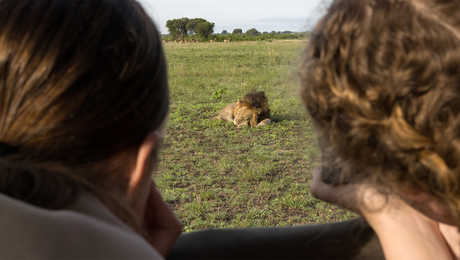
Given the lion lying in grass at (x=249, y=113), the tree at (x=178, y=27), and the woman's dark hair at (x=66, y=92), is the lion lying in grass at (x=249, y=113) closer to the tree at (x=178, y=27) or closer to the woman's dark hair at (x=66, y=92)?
the woman's dark hair at (x=66, y=92)

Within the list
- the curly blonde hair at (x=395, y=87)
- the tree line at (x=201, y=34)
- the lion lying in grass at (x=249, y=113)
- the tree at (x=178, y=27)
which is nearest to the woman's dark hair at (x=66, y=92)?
the curly blonde hair at (x=395, y=87)

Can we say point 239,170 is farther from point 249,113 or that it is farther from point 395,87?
point 395,87

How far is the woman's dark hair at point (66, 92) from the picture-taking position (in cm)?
62

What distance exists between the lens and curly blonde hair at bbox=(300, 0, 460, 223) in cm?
64

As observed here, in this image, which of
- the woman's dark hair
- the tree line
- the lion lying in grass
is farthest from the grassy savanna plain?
the tree line

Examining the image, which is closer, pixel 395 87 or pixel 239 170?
pixel 395 87

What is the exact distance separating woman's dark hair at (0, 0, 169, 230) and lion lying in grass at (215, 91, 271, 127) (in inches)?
185

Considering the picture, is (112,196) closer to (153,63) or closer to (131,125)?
(131,125)

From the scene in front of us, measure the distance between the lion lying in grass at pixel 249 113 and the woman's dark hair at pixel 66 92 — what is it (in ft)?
15.4

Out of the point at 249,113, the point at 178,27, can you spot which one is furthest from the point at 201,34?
the point at 249,113

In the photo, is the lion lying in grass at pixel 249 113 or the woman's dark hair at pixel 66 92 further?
the lion lying in grass at pixel 249 113

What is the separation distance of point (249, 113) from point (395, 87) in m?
4.75

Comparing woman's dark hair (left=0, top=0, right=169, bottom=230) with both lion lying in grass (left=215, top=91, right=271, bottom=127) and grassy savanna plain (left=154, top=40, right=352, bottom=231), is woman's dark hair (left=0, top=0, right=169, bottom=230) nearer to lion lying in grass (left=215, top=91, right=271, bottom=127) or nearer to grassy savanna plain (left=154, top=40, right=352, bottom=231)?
grassy savanna plain (left=154, top=40, right=352, bottom=231)

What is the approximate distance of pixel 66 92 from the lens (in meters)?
0.62
